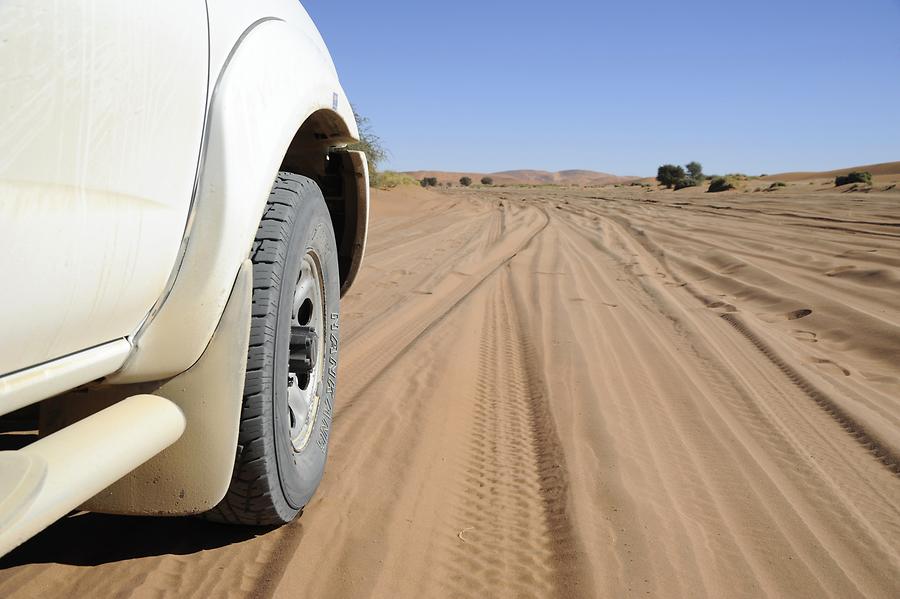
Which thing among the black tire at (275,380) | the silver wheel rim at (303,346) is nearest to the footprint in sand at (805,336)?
the silver wheel rim at (303,346)

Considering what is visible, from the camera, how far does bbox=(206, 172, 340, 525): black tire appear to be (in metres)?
1.97

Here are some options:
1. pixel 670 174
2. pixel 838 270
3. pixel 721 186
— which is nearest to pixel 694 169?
pixel 670 174

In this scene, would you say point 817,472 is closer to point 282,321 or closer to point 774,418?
point 774,418

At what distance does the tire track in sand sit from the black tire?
0.58m

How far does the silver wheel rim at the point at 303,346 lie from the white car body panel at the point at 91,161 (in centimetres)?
88

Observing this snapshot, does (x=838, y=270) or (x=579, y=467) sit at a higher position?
(x=838, y=270)

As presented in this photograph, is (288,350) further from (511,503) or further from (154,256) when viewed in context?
(511,503)

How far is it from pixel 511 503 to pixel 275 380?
122 centimetres

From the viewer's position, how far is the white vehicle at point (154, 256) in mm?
1158

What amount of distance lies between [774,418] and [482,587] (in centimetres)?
232

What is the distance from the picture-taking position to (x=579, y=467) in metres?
3.12

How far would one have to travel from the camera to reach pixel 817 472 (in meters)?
3.16

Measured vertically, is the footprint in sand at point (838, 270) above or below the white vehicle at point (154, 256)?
below

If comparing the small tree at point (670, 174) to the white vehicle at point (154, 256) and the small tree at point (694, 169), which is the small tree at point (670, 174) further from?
the white vehicle at point (154, 256)
